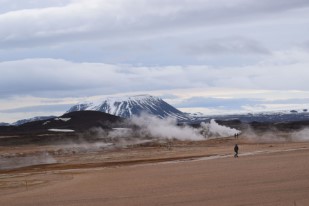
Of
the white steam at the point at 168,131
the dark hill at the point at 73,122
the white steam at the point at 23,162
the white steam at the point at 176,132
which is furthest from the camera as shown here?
the dark hill at the point at 73,122

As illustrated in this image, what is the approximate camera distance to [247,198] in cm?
1808

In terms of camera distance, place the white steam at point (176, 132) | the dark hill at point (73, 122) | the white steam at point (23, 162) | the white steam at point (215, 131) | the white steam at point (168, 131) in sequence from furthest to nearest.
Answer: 1. the dark hill at point (73, 122)
2. the white steam at point (215, 131)
3. the white steam at point (176, 132)
4. the white steam at point (168, 131)
5. the white steam at point (23, 162)

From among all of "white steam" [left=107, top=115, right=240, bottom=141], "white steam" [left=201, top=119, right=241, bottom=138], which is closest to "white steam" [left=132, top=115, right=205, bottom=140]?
"white steam" [left=107, top=115, right=240, bottom=141]

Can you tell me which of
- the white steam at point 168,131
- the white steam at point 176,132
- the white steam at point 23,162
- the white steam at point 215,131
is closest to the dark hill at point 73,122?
the white steam at point 176,132

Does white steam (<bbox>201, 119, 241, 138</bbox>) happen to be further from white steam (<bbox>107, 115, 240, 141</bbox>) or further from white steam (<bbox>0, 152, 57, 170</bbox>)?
white steam (<bbox>0, 152, 57, 170</bbox>)

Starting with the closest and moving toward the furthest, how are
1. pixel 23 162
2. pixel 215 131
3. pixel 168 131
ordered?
1. pixel 23 162
2. pixel 168 131
3. pixel 215 131

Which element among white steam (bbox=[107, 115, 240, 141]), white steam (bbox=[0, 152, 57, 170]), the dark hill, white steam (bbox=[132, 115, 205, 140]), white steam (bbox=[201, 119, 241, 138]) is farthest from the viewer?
the dark hill

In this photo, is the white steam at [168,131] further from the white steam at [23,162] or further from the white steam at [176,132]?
the white steam at [23,162]

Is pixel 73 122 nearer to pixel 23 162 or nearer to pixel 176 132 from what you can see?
pixel 176 132

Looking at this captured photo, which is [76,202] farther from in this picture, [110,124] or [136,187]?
[110,124]

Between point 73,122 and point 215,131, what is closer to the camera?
point 215,131

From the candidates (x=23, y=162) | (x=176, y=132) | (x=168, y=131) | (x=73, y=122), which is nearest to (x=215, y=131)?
(x=176, y=132)

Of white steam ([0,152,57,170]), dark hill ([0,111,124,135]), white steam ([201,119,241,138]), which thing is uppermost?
dark hill ([0,111,124,135])

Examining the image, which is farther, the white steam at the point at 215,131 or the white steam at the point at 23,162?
the white steam at the point at 215,131
